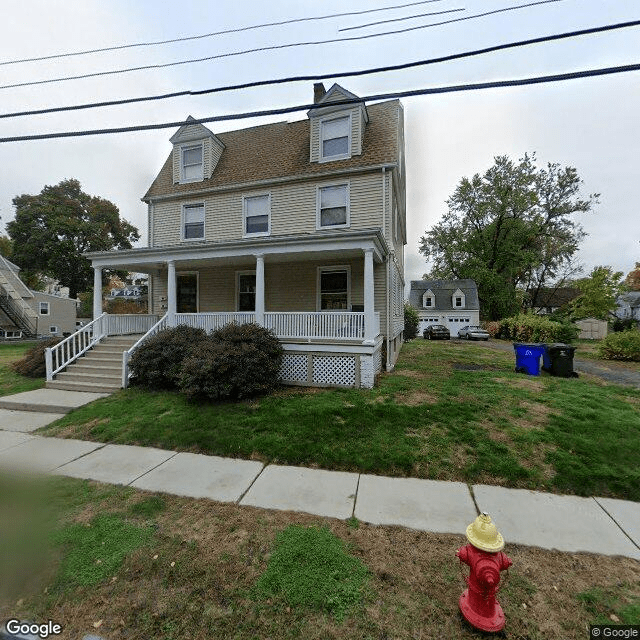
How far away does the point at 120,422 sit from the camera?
6000 mm

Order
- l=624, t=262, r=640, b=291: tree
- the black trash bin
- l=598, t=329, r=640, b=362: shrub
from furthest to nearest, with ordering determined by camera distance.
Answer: l=624, t=262, r=640, b=291: tree
l=598, t=329, r=640, b=362: shrub
the black trash bin

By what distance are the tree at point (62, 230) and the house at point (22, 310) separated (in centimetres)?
437

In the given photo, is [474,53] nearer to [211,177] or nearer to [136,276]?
[211,177]

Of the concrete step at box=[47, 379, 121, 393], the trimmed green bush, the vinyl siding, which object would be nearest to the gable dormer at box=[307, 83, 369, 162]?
the vinyl siding

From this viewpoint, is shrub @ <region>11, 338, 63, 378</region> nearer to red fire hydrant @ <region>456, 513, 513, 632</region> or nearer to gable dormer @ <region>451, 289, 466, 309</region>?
red fire hydrant @ <region>456, 513, 513, 632</region>

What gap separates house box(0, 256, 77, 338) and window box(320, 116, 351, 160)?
816 inches

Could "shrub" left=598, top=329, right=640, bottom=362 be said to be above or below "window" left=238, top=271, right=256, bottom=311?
below

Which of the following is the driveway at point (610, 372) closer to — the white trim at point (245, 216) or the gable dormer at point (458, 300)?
the white trim at point (245, 216)

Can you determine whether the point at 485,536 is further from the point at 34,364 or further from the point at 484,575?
the point at 34,364

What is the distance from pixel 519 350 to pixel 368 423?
23.9 ft

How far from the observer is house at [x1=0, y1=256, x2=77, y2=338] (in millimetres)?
23594

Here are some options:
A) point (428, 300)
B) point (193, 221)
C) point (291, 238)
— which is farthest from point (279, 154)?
point (428, 300)

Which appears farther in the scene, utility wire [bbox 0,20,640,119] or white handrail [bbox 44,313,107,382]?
white handrail [bbox 44,313,107,382]

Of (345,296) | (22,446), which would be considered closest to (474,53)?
(345,296)
